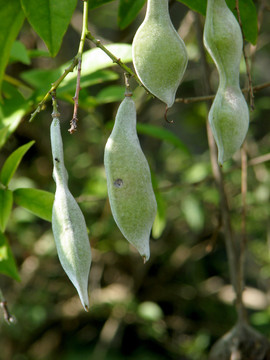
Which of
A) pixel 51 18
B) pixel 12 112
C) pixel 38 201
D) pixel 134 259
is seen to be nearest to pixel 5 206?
pixel 38 201

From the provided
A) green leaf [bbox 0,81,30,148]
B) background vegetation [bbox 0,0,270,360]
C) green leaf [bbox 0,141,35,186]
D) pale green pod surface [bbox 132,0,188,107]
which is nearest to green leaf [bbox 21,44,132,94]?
green leaf [bbox 0,81,30,148]

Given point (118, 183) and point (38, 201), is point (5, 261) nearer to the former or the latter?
point (38, 201)

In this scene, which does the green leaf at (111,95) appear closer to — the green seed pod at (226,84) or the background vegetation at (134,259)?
the background vegetation at (134,259)

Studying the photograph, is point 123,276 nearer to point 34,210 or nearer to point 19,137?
point 19,137

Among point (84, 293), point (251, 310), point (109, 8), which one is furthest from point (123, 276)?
point (84, 293)

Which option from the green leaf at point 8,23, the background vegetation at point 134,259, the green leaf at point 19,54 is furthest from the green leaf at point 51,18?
the background vegetation at point 134,259
